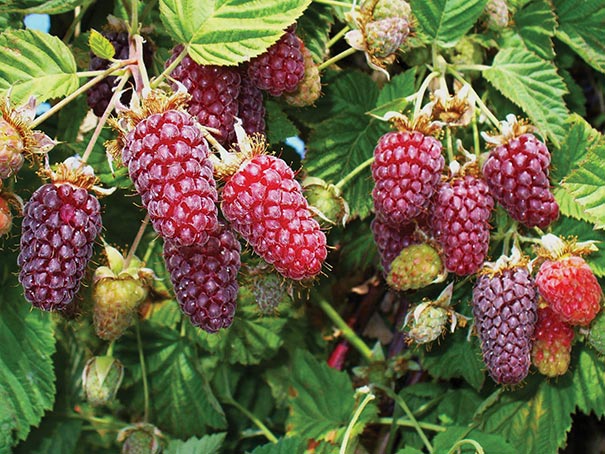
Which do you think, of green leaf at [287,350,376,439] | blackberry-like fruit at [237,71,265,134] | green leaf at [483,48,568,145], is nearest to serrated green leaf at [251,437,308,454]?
green leaf at [287,350,376,439]

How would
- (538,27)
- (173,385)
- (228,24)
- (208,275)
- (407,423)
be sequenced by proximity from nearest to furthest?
1. (208,275)
2. (228,24)
3. (538,27)
4. (407,423)
5. (173,385)

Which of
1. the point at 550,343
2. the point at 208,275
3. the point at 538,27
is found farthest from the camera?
the point at 538,27

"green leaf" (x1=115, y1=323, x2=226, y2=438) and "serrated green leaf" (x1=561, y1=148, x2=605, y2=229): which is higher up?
"serrated green leaf" (x1=561, y1=148, x2=605, y2=229)

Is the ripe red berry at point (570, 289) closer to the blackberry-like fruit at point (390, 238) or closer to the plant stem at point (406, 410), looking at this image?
the blackberry-like fruit at point (390, 238)

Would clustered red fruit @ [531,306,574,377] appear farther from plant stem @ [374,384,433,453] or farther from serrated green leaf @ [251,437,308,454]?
serrated green leaf @ [251,437,308,454]

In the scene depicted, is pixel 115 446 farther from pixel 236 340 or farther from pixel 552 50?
pixel 552 50

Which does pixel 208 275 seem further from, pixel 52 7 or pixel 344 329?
pixel 344 329

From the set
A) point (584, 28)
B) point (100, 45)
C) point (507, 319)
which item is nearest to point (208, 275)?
point (100, 45)
